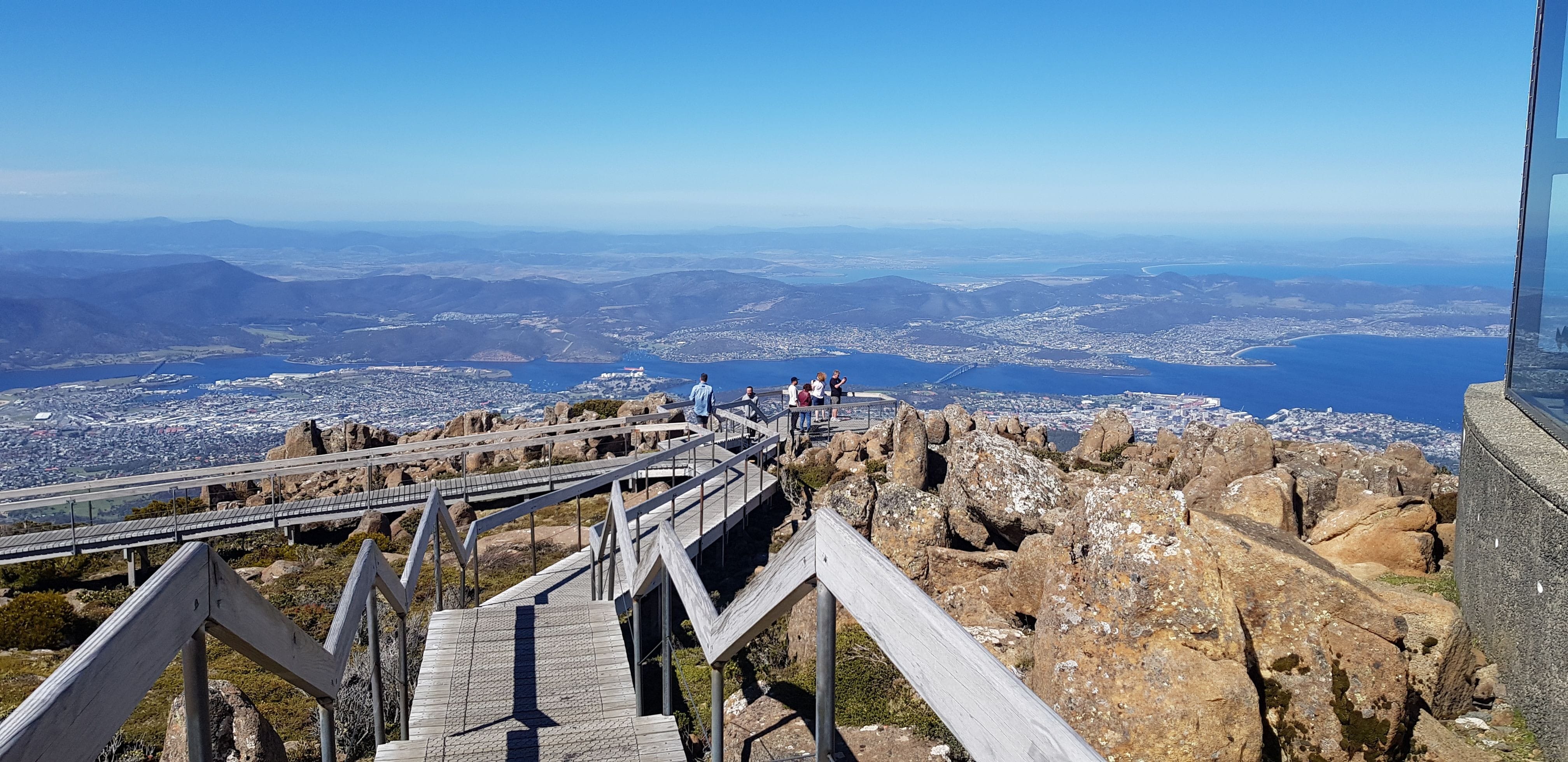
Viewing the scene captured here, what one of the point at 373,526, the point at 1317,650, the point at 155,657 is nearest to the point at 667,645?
the point at 155,657

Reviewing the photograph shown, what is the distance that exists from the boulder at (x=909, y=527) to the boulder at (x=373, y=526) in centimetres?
1031

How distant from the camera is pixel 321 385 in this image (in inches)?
4306

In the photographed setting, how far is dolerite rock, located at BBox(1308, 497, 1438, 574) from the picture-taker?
27.7ft

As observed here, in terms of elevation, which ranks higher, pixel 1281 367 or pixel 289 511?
pixel 289 511

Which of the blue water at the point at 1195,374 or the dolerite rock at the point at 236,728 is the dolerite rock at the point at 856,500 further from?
the blue water at the point at 1195,374

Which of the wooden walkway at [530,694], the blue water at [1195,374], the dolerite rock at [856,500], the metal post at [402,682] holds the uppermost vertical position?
the metal post at [402,682]

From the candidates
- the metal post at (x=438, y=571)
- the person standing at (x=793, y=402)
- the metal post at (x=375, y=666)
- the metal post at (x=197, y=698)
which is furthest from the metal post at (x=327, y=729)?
the person standing at (x=793, y=402)


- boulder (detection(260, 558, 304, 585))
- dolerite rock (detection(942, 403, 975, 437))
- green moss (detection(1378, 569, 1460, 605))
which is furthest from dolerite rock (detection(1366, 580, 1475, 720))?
boulder (detection(260, 558, 304, 585))

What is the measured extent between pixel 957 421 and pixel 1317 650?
42.3 ft

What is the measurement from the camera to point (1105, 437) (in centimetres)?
1895

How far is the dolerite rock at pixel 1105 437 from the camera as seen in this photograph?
60.8 ft

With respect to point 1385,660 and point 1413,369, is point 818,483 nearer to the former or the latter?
point 1385,660

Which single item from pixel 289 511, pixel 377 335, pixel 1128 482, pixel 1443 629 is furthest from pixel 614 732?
pixel 377 335

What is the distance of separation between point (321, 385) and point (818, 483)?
4200 inches
